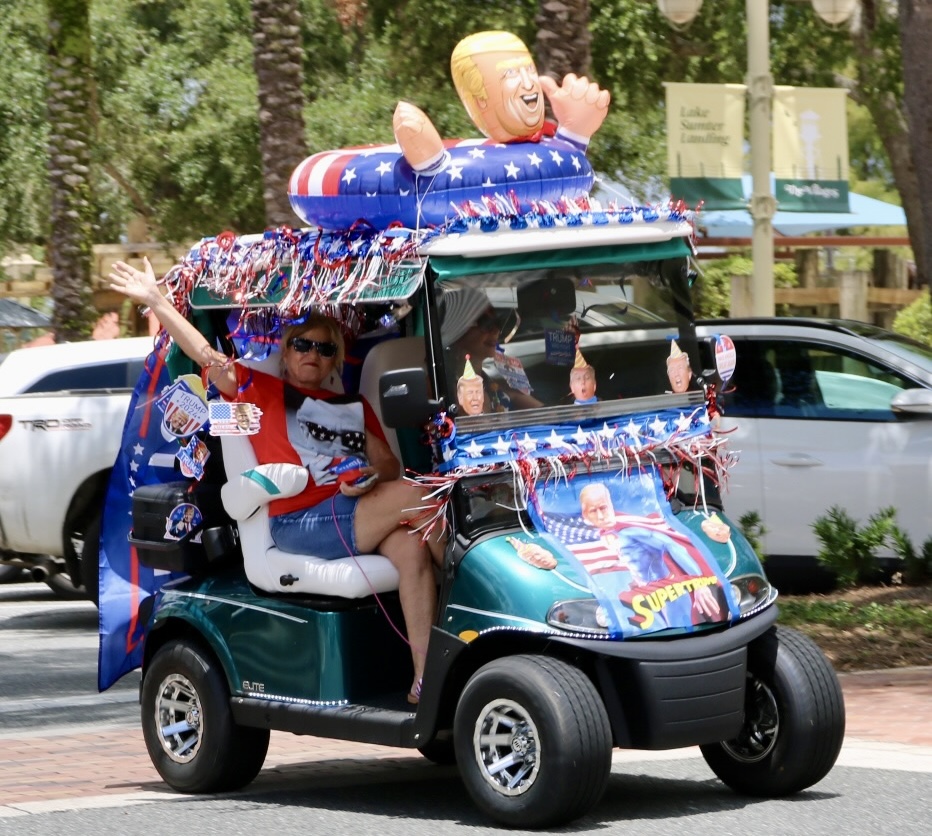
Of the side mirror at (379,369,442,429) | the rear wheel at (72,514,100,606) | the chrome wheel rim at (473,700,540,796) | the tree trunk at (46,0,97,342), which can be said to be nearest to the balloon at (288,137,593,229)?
the side mirror at (379,369,442,429)

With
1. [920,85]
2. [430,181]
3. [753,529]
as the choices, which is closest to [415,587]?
[430,181]

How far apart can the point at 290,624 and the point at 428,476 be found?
0.90m

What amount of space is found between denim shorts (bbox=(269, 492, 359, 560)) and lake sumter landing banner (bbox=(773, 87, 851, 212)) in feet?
28.2

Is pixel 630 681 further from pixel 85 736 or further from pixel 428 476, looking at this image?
pixel 85 736

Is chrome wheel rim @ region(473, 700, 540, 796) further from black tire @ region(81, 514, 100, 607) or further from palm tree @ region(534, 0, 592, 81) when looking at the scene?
palm tree @ region(534, 0, 592, 81)

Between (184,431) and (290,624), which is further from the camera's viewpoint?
(184,431)

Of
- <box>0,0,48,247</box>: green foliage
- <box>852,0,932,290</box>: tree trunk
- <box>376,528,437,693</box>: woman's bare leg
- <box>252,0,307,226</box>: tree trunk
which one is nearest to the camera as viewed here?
<box>376,528,437,693</box>: woman's bare leg

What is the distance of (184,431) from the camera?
7.54 m

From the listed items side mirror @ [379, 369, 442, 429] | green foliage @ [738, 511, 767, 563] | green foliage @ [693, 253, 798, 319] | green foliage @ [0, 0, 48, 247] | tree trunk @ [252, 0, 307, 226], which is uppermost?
green foliage @ [0, 0, 48, 247]

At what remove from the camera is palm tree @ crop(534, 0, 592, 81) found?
49.0ft

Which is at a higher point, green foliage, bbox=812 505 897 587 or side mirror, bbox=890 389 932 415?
side mirror, bbox=890 389 932 415

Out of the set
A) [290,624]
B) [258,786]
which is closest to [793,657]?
[290,624]

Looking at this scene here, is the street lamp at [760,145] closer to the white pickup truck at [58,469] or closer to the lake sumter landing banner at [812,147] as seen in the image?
the lake sumter landing banner at [812,147]

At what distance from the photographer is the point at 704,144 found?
1445 cm
